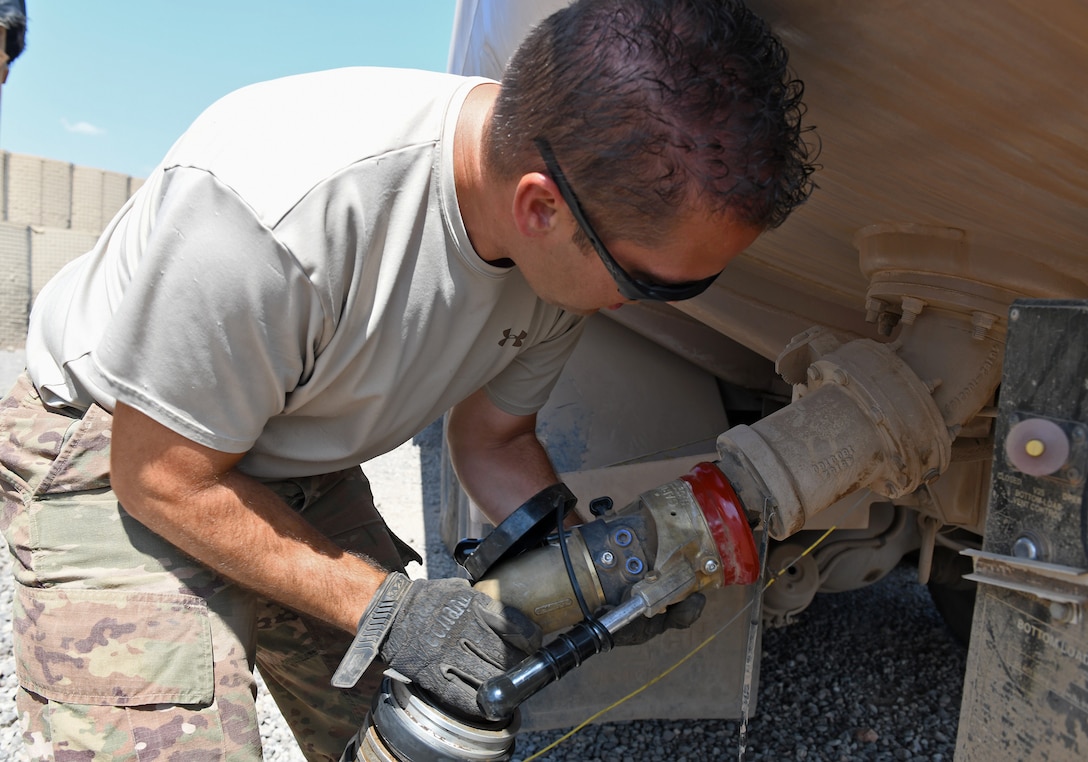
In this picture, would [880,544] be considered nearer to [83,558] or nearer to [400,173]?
[400,173]

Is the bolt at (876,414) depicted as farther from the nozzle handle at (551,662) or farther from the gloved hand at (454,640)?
the gloved hand at (454,640)

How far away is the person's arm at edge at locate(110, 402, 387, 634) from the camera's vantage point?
1062 mm

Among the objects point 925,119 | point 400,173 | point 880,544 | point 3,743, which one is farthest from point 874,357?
point 3,743

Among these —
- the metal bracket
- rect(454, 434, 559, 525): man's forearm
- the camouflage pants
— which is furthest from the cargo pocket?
the metal bracket

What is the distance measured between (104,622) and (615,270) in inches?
33.0

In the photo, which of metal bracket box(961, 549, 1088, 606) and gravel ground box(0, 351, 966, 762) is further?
gravel ground box(0, 351, 966, 762)

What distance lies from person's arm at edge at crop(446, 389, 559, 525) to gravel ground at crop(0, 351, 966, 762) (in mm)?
884

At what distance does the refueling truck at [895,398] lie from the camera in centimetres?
76

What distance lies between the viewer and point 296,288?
1005mm

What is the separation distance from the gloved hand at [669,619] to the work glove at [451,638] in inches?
6.9

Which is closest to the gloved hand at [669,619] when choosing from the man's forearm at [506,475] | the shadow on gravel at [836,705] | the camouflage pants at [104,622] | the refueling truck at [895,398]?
the refueling truck at [895,398]

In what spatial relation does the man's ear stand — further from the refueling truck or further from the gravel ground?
the gravel ground

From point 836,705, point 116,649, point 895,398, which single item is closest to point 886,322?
point 895,398

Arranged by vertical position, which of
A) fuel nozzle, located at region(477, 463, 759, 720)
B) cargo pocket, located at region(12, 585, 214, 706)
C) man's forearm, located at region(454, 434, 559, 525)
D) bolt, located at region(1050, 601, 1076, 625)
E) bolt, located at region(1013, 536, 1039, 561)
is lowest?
cargo pocket, located at region(12, 585, 214, 706)
